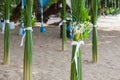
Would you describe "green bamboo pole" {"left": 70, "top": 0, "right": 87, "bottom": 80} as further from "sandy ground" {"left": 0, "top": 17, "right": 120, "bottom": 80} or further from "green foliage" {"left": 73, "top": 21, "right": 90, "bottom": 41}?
"sandy ground" {"left": 0, "top": 17, "right": 120, "bottom": 80}

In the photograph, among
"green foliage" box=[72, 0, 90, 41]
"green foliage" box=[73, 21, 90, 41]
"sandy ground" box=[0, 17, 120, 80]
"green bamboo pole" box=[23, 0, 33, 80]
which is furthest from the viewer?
"sandy ground" box=[0, 17, 120, 80]

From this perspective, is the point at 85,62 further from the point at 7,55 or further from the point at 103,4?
the point at 103,4

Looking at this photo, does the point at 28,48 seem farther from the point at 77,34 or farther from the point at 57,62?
the point at 57,62

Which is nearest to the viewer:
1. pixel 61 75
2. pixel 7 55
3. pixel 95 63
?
pixel 61 75

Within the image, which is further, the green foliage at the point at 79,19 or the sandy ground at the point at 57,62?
the sandy ground at the point at 57,62

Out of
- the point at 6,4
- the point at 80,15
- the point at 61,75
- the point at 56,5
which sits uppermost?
the point at 56,5

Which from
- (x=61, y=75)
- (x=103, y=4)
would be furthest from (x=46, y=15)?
(x=61, y=75)

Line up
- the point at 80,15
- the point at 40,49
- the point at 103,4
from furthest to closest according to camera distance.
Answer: the point at 103,4
the point at 40,49
the point at 80,15

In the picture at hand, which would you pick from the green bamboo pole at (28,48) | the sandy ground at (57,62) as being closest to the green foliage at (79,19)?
the green bamboo pole at (28,48)

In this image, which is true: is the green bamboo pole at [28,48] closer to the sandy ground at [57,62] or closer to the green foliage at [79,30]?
the sandy ground at [57,62]

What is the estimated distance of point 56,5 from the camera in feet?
44.7

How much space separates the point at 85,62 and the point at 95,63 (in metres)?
0.24

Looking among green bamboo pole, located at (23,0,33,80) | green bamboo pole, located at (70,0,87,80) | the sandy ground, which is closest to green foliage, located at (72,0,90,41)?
green bamboo pole, located at (70,0,87,80)

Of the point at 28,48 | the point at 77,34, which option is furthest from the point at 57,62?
the point at 77,34
